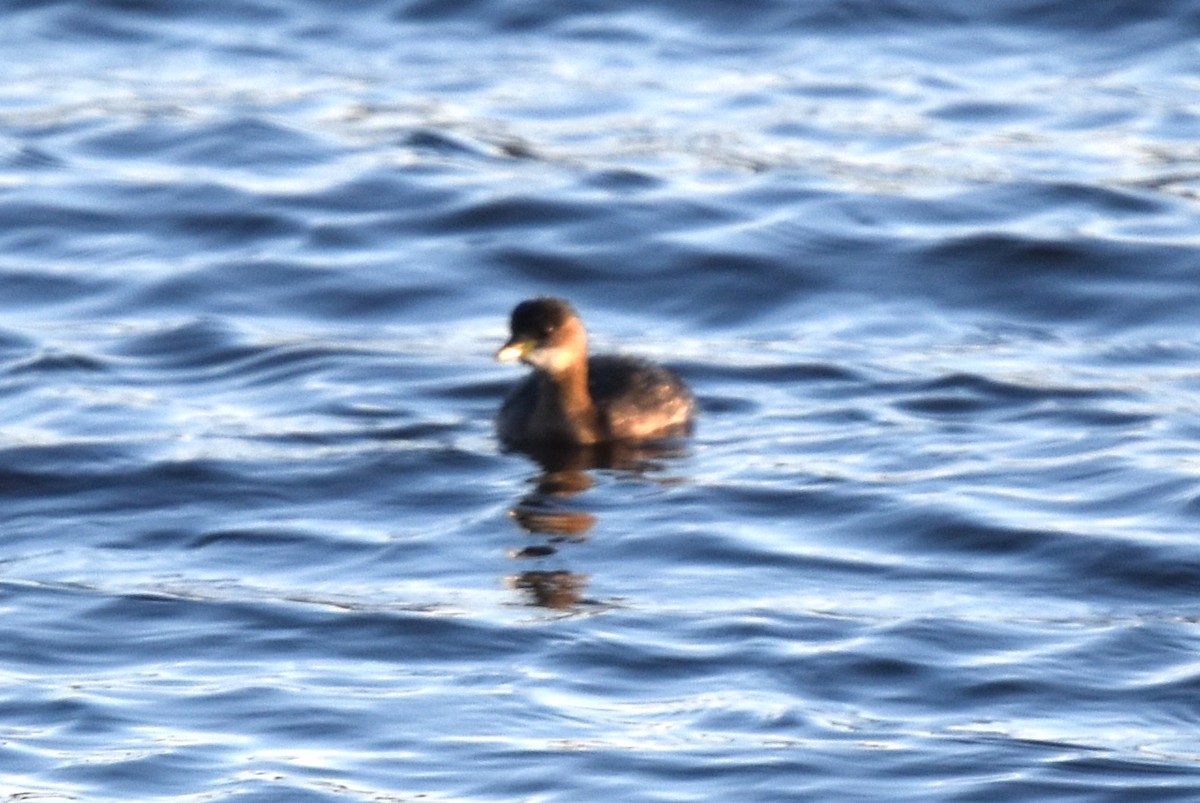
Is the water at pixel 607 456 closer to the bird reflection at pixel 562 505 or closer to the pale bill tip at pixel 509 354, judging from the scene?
the bird reflection at pixel 562 505

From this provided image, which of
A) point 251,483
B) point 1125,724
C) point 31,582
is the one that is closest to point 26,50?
point 251,483

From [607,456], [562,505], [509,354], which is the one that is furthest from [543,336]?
[562,505]

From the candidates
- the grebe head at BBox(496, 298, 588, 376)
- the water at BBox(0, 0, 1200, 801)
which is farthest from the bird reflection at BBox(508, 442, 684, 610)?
the grebe head at BBox(496, 298, 588, 376)

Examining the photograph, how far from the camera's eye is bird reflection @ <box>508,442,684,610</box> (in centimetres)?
1073

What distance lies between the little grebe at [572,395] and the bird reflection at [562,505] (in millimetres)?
101

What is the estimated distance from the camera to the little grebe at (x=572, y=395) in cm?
1335

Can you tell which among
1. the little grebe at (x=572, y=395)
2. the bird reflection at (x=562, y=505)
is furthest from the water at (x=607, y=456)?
the little grebe at (x=572, y=395)

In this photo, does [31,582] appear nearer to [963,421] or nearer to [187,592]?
[187,592]

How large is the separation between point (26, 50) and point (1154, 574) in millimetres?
13623

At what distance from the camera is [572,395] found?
534 inches

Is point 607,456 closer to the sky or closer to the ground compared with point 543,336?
closer to the ground

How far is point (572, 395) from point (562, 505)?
1.30 meters

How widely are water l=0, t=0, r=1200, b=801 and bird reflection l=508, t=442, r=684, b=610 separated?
0.04 meters

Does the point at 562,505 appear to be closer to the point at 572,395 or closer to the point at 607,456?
the point at 607,456
